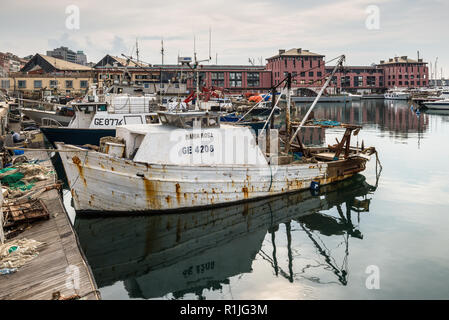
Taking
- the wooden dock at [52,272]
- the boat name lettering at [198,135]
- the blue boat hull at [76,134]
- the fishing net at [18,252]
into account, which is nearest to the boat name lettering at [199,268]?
the wooden dock at [52,272]

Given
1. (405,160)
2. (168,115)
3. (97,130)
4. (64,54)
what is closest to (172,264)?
(168,115)

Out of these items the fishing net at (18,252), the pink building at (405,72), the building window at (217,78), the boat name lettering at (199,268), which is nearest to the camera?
the fishing net at (18,252)

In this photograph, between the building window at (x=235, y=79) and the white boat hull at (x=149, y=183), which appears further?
the building window at (x=235, y=79)

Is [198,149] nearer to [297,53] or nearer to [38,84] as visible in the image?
[38,84]

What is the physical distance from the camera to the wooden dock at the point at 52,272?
29.2 ft

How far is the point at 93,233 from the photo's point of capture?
50.1 ft

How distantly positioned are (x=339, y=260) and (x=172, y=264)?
19.4 feet

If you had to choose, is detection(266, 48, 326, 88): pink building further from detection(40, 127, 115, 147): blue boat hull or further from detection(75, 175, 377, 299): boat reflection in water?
detection(75, 175, 377, 299): boat reflection in water

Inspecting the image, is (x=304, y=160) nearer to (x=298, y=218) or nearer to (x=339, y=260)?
(x=298, y=218)

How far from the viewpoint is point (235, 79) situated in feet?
364

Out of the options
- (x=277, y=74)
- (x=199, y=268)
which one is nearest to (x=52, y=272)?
(x=199, y=268)

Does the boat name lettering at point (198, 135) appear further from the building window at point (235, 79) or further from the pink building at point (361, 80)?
the pink building at point (361, 80)

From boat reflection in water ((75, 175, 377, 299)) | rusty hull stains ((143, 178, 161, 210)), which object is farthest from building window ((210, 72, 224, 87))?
rusty hull stains ((143, 178, 161, 210))

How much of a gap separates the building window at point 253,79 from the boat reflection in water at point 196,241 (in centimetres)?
9654
